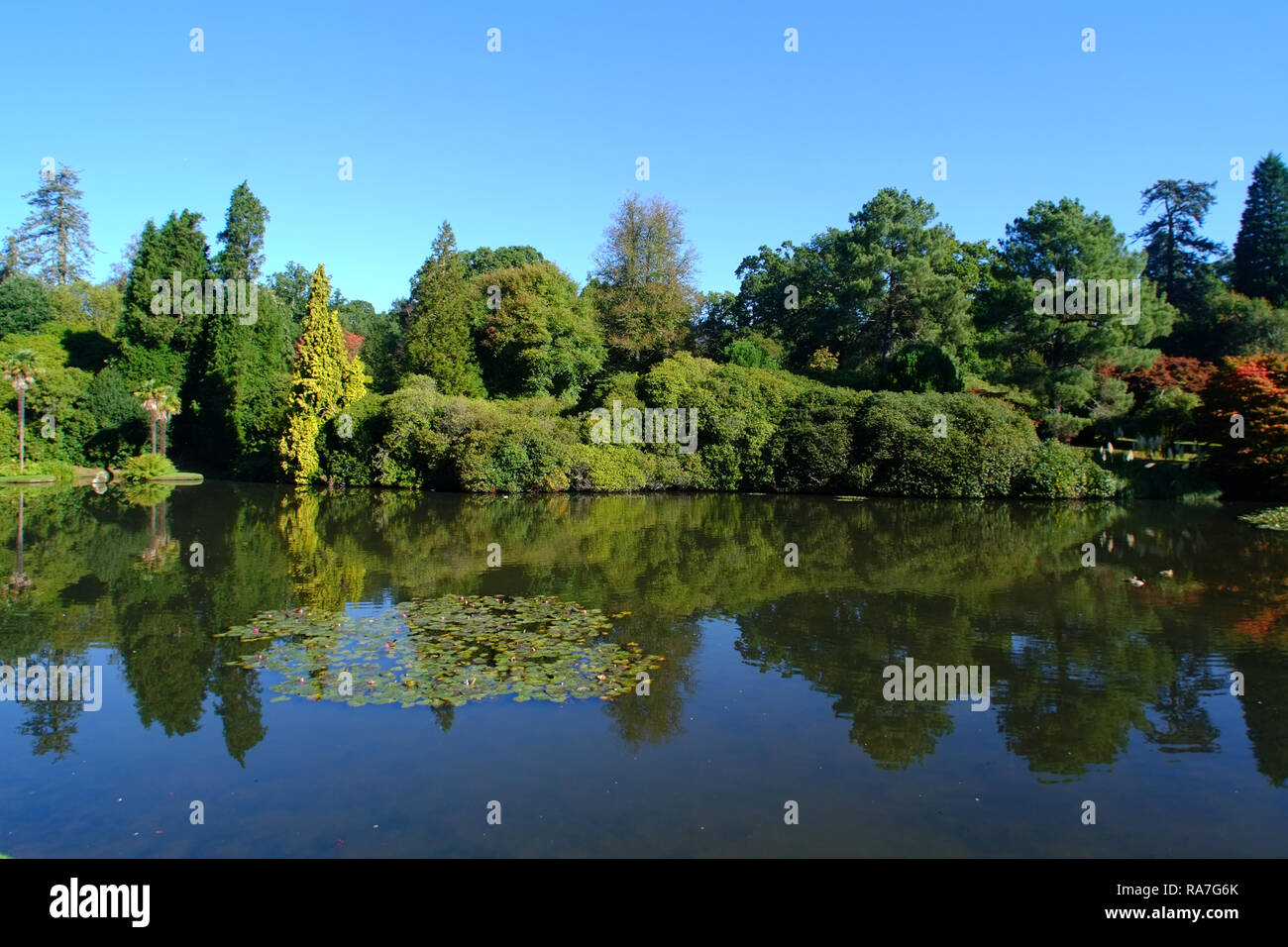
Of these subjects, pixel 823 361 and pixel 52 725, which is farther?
pixel 823 361

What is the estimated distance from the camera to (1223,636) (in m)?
11.8

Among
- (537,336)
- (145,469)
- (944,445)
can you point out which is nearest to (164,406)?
(145,469)

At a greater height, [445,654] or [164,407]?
[164,407]

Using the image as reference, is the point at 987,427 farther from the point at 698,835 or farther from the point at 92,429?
the point at 92,429

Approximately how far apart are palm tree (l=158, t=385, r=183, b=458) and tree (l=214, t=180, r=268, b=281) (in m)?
8.23

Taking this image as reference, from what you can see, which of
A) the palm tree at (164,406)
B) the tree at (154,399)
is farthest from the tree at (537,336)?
the tree at (154,399)

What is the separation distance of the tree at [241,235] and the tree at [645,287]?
59.6 feet

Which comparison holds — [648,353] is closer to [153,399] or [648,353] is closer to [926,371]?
[926,371]

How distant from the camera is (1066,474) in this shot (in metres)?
29.5

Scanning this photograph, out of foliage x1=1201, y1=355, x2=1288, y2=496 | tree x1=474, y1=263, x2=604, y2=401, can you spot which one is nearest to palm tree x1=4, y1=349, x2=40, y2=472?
tree x1=474, y1=263, x2=604, y2=401

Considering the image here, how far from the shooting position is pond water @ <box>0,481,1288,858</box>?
6.33 m

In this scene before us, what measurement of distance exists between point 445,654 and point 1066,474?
25.6m

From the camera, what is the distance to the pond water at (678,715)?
20.8 ft
